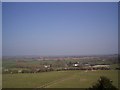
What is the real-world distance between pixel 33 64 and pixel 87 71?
2.08m

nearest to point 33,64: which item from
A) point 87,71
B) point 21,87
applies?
point 87,71

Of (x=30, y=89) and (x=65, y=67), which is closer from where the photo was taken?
(x=30, y=89)

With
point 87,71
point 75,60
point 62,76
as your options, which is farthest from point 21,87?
point 75,60

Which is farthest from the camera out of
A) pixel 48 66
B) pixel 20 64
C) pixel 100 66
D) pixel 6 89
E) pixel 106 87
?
pixel 48 66

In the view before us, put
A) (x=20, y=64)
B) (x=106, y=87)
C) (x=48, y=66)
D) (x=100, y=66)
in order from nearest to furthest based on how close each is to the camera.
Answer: (x=106, y=87) < (x=100, y=66) < (x=20, y=64) < (x=48, y=66)

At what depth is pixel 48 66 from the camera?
24.3ft

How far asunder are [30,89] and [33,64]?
2.81 meters

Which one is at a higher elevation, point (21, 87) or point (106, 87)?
point (106, 87)

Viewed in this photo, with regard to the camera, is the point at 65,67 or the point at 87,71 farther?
the point at 65,67

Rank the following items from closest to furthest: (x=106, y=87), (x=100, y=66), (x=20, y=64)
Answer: (x=106, y=87) → (x=100, y=66) → (x=20, y=64)

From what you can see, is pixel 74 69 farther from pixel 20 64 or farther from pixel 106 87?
pixel 106 87

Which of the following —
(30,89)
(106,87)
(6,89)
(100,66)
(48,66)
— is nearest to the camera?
(106,87)

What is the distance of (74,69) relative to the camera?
696 cm

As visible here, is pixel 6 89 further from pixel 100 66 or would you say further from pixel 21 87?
pixel 100 66
